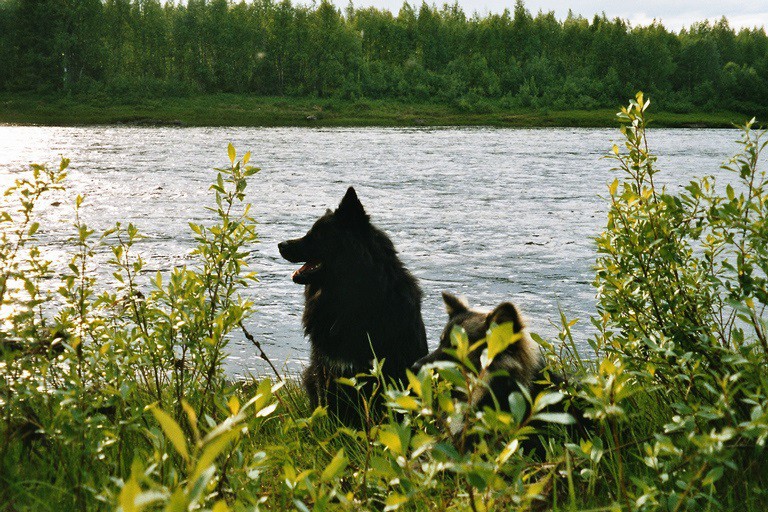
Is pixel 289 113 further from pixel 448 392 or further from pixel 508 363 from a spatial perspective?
pixel 448 392

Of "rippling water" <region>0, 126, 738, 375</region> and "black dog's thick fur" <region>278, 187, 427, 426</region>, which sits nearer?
"black dog's thick fur" <region>278, 187, 427, 426</region>

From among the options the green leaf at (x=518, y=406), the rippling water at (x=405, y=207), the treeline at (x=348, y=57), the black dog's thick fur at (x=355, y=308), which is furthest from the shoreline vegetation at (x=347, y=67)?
the green leaf at (x=518, y=406)

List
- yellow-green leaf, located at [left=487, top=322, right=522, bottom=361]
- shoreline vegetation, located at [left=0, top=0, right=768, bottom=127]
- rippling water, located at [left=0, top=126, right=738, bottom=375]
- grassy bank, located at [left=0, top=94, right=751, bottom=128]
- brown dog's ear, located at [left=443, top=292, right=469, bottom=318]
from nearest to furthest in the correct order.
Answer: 1. yellow-green leaf, located at [left=487, top=322, right=522, bottom=361]
2. brown dog's ear, located at [left=443, top=292, right=469, bottom=318]
3. rippling water, located at [left=0, top=126, right=738, bottom=375]
4. grassy bank, located at [left=0, top=94, right=751, bottom=128]
5. shoreline vegetation, located at [left=0, top=0, right=768, bottom=127]

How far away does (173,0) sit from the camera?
109 m

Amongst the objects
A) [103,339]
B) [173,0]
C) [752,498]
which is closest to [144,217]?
[103,339]

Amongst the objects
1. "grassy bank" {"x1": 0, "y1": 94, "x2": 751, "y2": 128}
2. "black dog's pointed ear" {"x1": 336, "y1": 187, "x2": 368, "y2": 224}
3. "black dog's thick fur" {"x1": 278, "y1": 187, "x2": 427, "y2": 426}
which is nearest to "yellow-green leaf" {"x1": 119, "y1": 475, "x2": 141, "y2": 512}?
"black dog's thick fur" {"x1": 278, "y1": 187, "x2": 427, "y2": 426}

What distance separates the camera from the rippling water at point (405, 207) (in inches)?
366

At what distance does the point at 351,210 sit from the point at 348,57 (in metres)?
91.7

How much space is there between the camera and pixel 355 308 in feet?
17.4

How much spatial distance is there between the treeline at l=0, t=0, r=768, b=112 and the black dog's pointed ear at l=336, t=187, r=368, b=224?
7403 cm

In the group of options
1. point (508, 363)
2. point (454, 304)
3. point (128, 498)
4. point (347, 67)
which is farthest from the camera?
point (347, 67)

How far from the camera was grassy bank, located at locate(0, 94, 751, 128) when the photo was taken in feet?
196

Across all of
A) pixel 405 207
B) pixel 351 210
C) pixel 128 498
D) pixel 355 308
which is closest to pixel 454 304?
pixel 355 308

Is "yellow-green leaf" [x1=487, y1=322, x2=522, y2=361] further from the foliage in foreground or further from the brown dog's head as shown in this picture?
the brown dog's head
